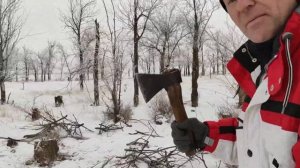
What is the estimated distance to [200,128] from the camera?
5.59 ft

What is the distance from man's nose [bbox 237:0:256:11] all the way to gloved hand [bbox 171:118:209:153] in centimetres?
70

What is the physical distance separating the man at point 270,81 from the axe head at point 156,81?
350 mm

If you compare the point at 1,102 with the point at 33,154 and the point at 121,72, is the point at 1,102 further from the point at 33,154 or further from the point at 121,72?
the point at 33,154

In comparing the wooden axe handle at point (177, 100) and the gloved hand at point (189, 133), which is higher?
the wooden axe handle at point (177, 100)

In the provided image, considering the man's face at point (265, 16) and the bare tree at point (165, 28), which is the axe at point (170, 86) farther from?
the bare tree at point (165, 28)

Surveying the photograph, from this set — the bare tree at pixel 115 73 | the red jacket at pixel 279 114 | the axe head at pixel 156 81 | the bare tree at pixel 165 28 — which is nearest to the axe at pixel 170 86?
the axe head at pixel 156 81

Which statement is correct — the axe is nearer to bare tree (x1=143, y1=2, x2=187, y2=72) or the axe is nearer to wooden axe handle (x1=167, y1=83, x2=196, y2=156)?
wooden axe handle (x1=167, y1=83, x2=196, y2=156)

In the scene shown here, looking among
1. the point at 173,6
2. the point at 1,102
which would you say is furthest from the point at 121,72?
the point at 173,6

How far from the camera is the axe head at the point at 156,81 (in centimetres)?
171

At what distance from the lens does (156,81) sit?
1.74 metres

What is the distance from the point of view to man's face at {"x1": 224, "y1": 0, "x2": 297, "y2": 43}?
3.60 feet

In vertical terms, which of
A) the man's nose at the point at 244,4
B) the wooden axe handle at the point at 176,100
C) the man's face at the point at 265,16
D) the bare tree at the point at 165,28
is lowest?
the wooden axe handle at the point at 176,100

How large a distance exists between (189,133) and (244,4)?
2.49 ft

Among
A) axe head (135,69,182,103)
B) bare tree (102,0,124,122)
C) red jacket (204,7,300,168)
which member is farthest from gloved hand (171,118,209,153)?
bare tree (102,0,124,122)
